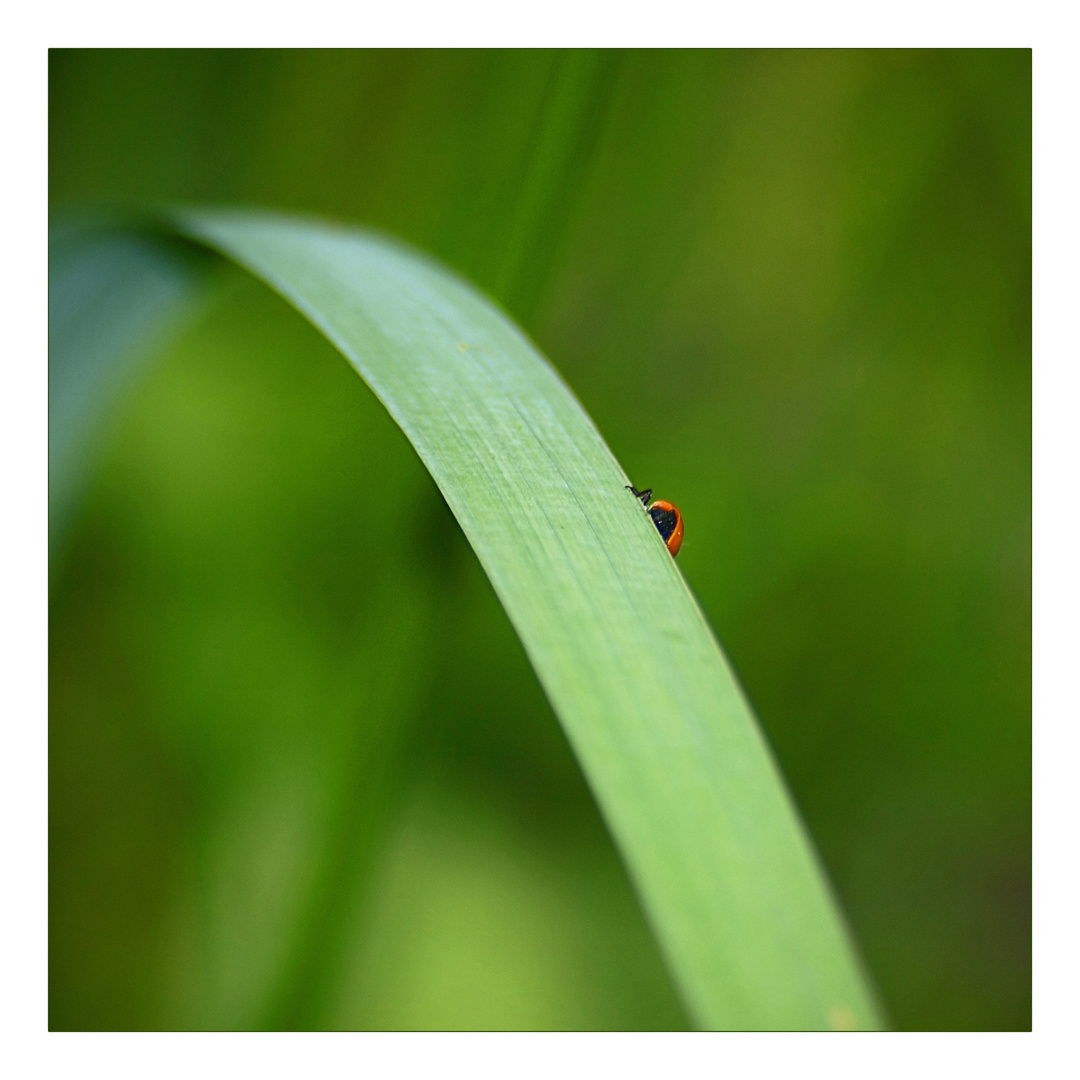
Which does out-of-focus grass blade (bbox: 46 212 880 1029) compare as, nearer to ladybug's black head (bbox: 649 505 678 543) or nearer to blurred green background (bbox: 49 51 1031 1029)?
ladybug's black head (bbox: 649 505 678 543)

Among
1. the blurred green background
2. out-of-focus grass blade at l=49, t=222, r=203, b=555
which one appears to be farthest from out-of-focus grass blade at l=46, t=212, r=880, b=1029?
the blurred green background

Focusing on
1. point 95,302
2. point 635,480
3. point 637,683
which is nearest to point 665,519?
point 637,683

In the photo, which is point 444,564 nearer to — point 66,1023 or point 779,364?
point 66,1023

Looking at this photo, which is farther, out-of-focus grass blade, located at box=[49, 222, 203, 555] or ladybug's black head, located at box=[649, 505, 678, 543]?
out-of-focus grass blade, located at box=[49, 222, 203, 555]

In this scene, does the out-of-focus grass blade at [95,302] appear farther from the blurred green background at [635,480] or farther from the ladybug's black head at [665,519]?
the ladybug's black head at [665,519]

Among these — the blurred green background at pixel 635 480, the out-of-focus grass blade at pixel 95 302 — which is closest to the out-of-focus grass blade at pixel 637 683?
the out-of-focus grass blade at pixel 95 302

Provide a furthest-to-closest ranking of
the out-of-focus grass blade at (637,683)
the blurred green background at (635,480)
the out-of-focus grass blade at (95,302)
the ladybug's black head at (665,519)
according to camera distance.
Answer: the blurred green background at (635,480) → the out-of-focus grass blade at (95,302) → the ladybug's black head at (665,519) → the out-of-focus grass blade at (637,683)

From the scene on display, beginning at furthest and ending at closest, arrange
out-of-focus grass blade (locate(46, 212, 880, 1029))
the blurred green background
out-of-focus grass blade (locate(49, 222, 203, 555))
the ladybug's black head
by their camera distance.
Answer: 1. the blurred green background
2. out-of-focus grass blade (locate(49, 222, 203, 555))
3. the ladybug's black head
4. out-of-focus grass blade (locate(46, 212, 880, 1029))
